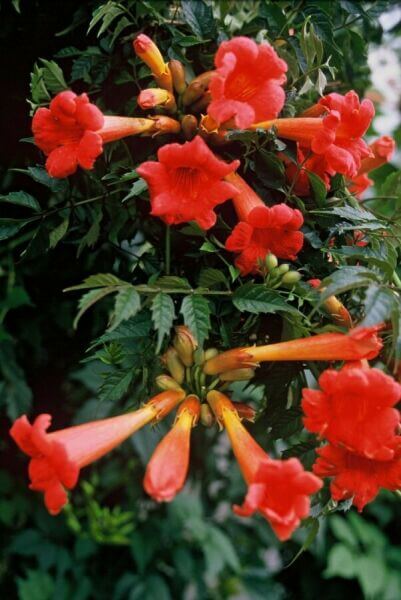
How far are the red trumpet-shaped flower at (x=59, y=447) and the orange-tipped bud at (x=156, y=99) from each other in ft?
2.14

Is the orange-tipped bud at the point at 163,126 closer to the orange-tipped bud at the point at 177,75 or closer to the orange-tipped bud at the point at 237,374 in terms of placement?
the orange-tipped bud at the point at 177,75

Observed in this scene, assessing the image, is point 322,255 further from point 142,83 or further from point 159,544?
point 159,544

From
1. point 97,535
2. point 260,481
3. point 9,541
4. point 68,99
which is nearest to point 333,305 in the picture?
point 260,481

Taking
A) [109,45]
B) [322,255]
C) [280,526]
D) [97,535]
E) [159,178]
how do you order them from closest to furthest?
[280,526]
[159,178]
[322,255]
[109,45]
[97,535]

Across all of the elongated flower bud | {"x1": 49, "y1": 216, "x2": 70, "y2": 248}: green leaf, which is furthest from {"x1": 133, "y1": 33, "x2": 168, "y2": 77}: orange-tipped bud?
{"x1": 49, "y1": 216, "x2": 70, "y2": 248}: green leaf

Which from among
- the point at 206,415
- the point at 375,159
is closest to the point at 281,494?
the point at 206,415

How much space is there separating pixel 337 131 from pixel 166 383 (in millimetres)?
647

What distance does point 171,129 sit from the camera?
1.47 metres

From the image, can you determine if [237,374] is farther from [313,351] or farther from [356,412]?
[356,412]

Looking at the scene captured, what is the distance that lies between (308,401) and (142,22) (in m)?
1.10

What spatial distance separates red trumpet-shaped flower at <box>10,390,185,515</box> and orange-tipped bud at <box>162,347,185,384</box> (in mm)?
128

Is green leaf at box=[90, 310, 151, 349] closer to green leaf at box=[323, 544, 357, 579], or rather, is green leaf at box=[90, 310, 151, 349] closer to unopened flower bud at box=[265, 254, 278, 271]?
unopened flower bud at box=[265, 254, 278, 271]

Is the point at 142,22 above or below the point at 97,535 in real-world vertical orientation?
above

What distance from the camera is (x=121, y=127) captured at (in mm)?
1427
